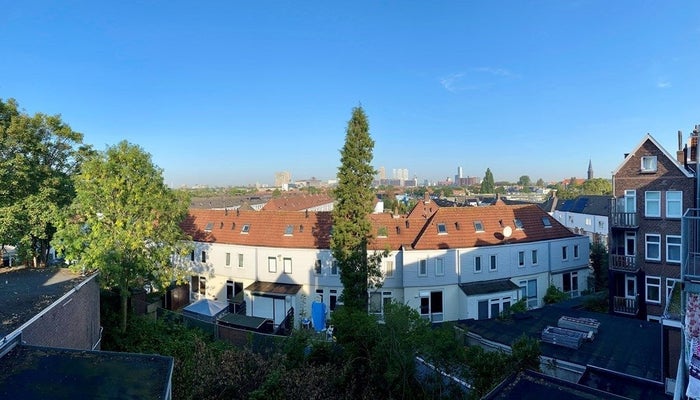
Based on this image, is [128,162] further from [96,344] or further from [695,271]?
[695,271]

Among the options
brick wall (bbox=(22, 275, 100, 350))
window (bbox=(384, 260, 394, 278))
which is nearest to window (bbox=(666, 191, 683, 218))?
window (bbox=(384, 260, 394, 278))

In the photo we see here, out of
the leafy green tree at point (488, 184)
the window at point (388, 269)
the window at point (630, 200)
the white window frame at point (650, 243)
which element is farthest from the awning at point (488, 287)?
the leafy green tree at point (488, 184)

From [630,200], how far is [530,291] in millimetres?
8469

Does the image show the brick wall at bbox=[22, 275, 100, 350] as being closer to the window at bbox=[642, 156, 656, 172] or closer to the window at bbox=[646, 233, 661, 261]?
the window at bbox=[646, 233, 661, 261]

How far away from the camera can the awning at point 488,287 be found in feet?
79.3

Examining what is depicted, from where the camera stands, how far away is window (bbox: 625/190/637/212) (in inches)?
855

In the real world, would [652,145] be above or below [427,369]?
above

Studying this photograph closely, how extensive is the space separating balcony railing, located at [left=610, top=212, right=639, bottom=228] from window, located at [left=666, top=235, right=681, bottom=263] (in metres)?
1.55

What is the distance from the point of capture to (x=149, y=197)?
59.6ft

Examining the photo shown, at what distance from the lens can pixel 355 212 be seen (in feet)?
73.9

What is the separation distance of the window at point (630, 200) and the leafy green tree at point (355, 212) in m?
13.7

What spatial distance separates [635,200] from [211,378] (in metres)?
22.5

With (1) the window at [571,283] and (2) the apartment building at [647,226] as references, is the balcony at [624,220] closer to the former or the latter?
(2) the apartment building at [647,226]

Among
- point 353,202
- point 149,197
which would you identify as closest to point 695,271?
point 353,202
